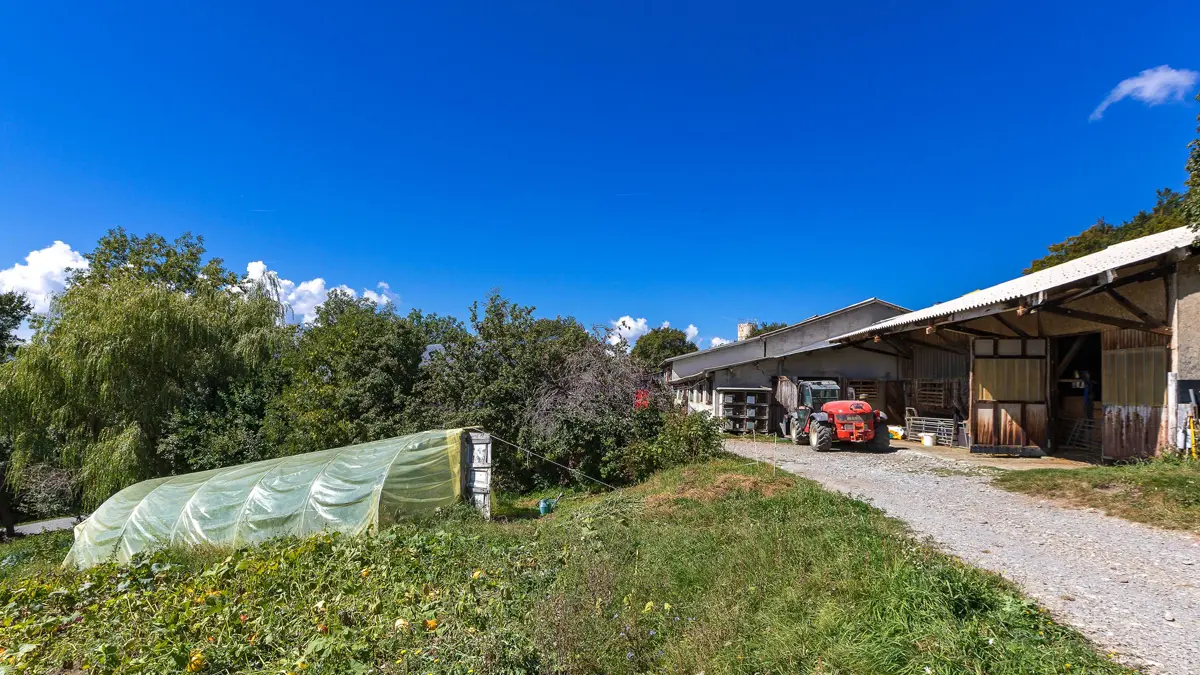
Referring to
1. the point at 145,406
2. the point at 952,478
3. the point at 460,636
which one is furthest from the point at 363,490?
the point at 145,406

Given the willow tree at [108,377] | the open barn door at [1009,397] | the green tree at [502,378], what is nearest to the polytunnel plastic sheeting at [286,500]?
the green tree at [502,378]

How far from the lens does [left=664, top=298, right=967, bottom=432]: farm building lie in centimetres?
1942

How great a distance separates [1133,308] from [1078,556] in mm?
8991

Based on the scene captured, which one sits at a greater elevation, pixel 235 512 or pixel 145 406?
pixel 145 406

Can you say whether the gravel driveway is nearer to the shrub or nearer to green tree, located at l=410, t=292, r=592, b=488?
the shrub

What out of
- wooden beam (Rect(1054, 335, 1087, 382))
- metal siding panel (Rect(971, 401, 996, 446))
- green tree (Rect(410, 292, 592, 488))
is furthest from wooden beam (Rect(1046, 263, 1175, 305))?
green tree (Rect(410, 292, 592, 488))

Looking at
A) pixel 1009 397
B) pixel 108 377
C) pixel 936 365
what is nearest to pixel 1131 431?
pixel 1009 397

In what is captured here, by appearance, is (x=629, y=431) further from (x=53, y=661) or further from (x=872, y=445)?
(x=53, y=661)

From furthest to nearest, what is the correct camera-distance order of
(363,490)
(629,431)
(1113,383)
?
(629,431), (1113,383), (363,490)

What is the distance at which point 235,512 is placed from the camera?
34.4 feet

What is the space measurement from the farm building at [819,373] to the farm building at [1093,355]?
257 centimetres

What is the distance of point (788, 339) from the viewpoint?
25219mm

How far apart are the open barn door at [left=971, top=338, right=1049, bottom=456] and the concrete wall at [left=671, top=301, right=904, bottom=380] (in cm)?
1019

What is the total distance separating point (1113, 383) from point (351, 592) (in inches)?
626
